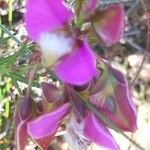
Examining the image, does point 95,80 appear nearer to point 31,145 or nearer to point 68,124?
point 68,124

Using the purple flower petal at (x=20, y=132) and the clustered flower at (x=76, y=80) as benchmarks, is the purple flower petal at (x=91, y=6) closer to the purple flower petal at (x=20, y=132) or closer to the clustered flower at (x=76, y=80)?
the clustered flower at (x=76, y=80)

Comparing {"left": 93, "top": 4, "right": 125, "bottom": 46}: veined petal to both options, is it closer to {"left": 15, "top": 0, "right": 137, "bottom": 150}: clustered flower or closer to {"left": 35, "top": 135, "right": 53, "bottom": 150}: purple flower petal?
{"left": 15, "top": 0, "right": 137, "bottom": 150}: clustered flower

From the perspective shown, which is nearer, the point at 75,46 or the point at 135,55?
the point at 75,46

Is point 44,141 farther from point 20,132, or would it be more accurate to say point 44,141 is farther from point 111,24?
point 111,24

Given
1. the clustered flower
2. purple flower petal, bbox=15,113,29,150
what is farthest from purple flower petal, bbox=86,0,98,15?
purple flower petal, bbox=15,113,29,150

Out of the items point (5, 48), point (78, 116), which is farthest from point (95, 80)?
point (5, 48)

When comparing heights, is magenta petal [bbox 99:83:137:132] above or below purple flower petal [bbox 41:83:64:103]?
below

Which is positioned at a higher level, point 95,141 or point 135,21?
point 95,141

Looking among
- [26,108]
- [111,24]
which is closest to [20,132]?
[26,108]
